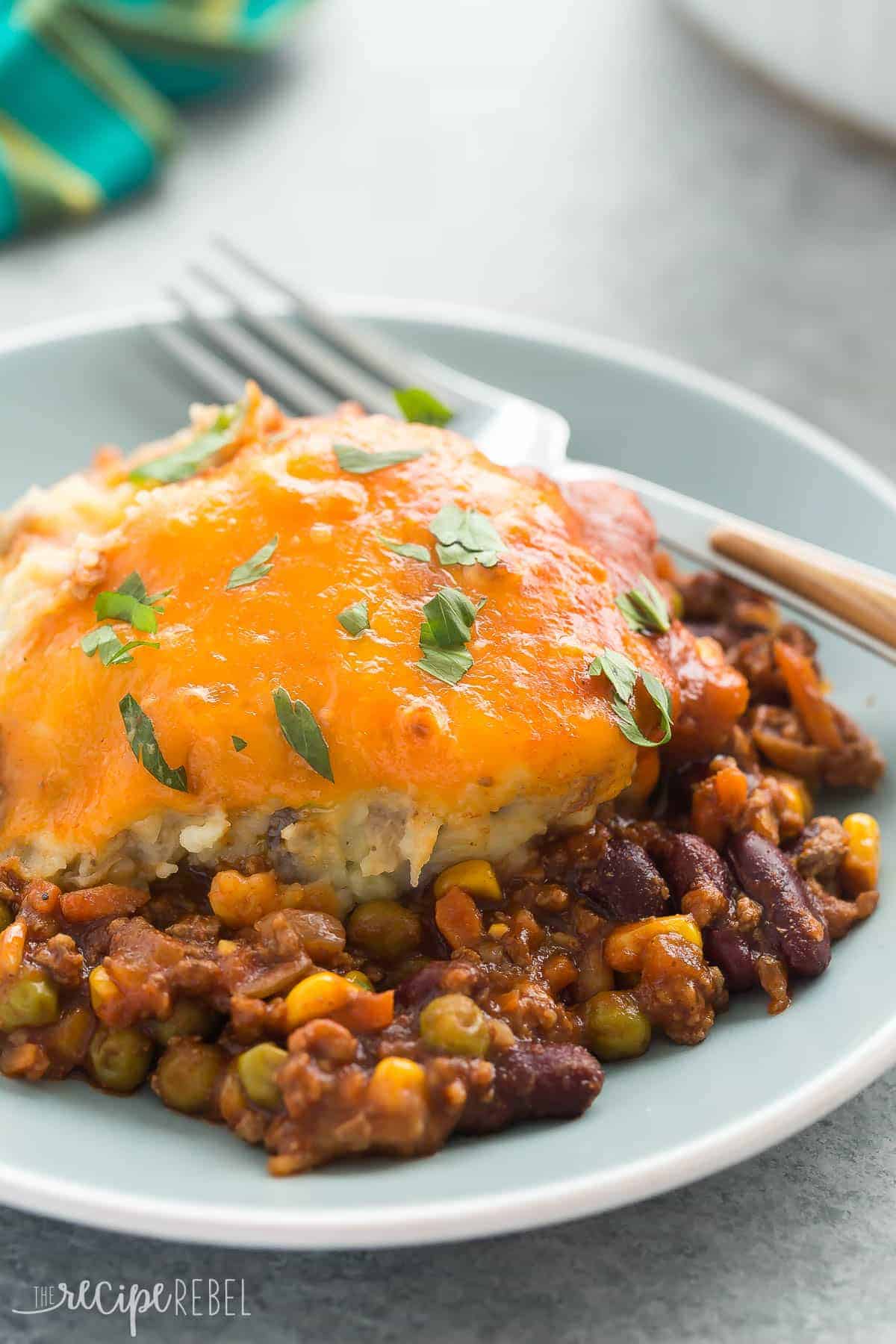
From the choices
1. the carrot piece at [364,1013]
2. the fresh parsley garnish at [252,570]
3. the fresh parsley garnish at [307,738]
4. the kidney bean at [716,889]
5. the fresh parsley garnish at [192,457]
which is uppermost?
the fresh parsley garnish at [192,457]

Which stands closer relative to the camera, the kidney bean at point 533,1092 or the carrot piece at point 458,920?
the kidney bean at point 533,1092

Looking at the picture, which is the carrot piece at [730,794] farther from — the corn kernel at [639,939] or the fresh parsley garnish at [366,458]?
the fresh parsley garnish at [366,458]

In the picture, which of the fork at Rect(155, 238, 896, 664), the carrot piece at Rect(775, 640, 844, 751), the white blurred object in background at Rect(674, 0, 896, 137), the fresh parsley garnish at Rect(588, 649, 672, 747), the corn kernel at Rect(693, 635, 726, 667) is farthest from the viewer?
the white blurred object in background at Rect(674, 0, 896, 137)

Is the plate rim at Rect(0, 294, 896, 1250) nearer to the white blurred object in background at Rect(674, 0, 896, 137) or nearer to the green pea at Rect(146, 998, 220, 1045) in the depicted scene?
the green pea at Rect(146, 998, 220, 1045)

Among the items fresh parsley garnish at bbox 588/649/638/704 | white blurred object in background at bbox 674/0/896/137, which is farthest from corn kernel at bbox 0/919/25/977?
white blurred object in background at bbox 674/0/896/137

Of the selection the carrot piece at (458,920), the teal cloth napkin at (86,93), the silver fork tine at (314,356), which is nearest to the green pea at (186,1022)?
the carrot piece at (458,920)

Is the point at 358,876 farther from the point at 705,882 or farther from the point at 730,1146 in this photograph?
the point at 730,1146

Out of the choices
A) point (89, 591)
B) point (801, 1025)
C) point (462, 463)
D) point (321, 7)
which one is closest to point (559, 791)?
point (801, 1025)
